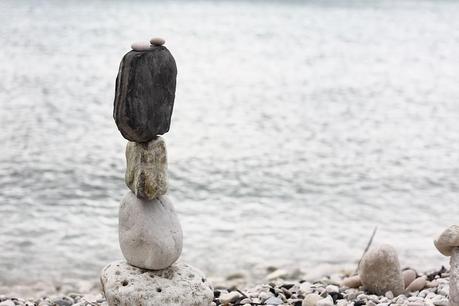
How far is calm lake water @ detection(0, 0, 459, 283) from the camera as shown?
7.12 m

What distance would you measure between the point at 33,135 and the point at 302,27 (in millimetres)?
16836

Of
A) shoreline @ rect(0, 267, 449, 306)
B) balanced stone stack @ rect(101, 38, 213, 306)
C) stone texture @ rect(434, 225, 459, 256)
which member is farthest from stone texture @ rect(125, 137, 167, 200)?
stone texture @ rect(434, 225, 459, 256)

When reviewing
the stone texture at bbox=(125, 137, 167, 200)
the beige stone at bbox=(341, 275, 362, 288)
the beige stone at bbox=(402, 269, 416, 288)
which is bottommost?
the beige stone at bbox=(341, 275, 362, 288)

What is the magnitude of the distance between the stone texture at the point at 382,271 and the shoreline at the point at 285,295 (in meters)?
0.07

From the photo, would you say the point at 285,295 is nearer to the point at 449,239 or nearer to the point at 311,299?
the point at 311,299

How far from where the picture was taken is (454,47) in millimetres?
21594

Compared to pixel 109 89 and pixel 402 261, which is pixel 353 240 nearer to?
pixel 402 261

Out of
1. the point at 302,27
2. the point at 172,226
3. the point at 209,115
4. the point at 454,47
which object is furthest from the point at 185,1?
the point at 172,226

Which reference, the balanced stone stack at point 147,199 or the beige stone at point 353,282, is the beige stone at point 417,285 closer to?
the beige stone at point 353,282

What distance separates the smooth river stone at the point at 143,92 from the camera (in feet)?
13.5

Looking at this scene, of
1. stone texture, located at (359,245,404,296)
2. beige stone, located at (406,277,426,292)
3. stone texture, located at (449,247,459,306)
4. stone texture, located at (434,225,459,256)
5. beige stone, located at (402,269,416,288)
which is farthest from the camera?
beige stone, located at (402,269,416,288)

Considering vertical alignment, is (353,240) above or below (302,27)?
below

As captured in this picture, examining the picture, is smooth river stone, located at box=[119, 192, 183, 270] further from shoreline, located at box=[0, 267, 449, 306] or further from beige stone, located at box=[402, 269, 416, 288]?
beige stone, located at box=[402, 269, 416, 288]

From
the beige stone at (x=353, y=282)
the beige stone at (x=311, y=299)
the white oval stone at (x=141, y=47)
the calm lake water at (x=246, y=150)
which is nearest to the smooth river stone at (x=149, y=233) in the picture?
the white oval stone at (x=141, y=47)
